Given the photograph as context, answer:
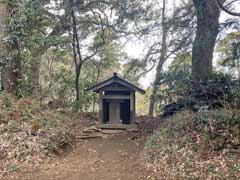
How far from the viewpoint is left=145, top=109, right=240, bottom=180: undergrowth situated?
616cm

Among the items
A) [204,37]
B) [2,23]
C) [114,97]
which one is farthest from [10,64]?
[204,37]

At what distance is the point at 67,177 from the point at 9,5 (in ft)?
26.6

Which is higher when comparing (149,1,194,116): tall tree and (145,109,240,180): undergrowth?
(149,1,194,116): tall tree

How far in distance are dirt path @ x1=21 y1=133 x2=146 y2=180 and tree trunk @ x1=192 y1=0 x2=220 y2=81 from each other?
334 cm

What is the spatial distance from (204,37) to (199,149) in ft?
12.0

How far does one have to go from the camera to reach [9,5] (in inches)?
484

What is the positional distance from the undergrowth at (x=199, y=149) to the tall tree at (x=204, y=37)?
7.62 feet

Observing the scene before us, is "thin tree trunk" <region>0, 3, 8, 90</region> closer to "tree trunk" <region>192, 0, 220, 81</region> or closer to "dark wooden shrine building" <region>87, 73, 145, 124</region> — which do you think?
"dark wooden shrine building" <region>87, 73, 145, 124</region>

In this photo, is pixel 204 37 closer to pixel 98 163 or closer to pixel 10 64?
pixel 98 163

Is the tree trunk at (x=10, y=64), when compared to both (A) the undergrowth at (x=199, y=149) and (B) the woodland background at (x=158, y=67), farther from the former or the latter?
(A) the undergrowth at (x=199, y=149)

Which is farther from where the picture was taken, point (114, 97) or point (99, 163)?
point (114, 97)

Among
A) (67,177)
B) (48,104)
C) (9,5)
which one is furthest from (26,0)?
(67,177)

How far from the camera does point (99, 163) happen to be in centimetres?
793

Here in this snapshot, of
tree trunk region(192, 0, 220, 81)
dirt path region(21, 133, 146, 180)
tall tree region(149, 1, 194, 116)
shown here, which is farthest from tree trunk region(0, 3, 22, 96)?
tree trunk region(192, 0, 220, 81)
